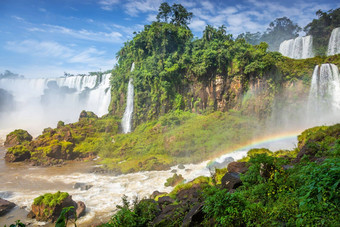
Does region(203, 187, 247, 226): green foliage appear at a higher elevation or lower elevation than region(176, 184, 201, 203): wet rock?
higher

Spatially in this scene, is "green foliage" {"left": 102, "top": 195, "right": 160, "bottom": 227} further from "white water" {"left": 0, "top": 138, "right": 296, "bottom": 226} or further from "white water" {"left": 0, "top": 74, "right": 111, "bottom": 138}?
"white water" {"left": 0, "top": 74, "right": 111, "bottom": 138}

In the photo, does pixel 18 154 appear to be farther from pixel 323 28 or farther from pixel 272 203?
pixel 323 28

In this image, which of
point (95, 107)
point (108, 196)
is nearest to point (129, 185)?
point (108, 196)

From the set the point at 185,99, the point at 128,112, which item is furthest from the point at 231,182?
the point at 128,112

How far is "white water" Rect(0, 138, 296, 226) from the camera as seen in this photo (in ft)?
41.9

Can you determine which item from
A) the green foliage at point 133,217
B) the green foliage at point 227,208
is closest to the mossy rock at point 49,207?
the green foliage at point 133,217

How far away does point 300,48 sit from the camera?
3372cm

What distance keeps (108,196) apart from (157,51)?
26315mm

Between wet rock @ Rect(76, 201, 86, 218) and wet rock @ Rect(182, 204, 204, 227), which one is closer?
wet rock @ Rect(182, 204, 204, 227)

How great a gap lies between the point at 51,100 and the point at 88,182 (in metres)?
51.2

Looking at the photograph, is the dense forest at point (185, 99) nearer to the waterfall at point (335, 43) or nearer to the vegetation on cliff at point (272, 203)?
the waterfall at point (335, 43)

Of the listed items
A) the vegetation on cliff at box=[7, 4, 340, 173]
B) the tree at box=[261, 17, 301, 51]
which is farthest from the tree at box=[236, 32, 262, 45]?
the vegetation on cliff at box=[7, 4, 340, 173]

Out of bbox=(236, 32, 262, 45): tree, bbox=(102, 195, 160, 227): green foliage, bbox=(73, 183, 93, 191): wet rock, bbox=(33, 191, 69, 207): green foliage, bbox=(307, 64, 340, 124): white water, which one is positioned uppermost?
bbox=(236, 32, 262, 45): tree

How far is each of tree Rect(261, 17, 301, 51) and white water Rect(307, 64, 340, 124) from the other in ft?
124
